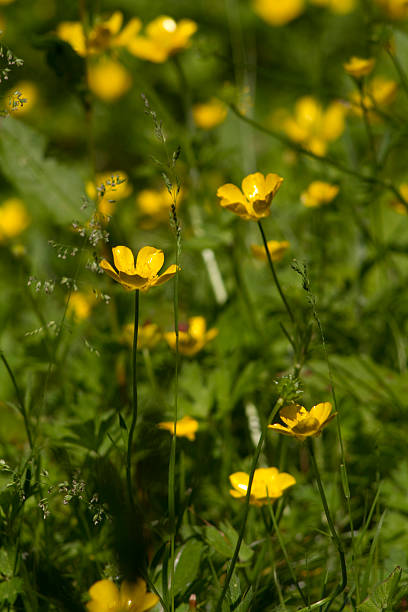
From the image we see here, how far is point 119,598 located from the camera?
3.15 ft

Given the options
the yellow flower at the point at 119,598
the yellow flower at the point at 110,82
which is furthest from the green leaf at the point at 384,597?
the yellow flower at the point at 110,82

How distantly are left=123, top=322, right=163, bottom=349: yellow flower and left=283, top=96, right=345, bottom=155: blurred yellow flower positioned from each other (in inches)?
39.8

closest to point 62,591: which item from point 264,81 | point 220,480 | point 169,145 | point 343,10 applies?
point 220,480

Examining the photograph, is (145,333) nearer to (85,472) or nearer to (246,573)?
(85,472)

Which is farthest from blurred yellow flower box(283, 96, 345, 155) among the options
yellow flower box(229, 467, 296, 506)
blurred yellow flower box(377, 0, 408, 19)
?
yellow flower box(229, 467, 296, 506)

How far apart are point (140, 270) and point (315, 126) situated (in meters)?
1.58

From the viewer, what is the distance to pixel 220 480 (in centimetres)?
130

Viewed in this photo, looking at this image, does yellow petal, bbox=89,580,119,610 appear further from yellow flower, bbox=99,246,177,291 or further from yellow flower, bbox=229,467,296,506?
yellow flower, bbox=99,246,177,291

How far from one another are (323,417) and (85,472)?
1.36 ft

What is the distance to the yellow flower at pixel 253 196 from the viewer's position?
3.44ft

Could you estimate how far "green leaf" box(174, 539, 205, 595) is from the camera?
984 mm

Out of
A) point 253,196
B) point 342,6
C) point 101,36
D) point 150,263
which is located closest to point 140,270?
point 150,263

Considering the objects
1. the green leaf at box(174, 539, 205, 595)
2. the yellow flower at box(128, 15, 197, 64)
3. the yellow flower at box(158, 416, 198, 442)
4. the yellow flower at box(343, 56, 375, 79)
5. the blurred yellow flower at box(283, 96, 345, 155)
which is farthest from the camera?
the blurred yellow flower at box(283, 96, 345, 155)

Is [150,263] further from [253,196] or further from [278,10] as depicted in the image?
[278,10]
